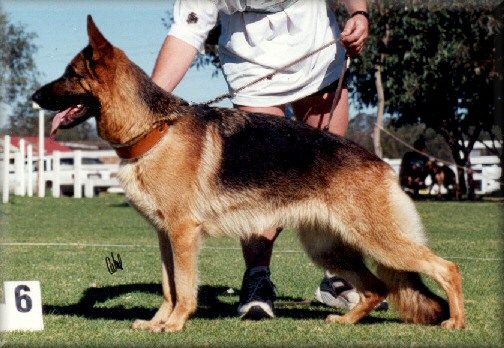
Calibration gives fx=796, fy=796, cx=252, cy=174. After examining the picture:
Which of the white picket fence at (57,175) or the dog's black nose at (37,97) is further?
the white picket fence at (57,175)

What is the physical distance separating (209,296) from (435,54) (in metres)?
21.7

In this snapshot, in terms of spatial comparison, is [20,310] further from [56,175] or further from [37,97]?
[56,175]

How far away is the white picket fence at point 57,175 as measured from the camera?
29500 mm

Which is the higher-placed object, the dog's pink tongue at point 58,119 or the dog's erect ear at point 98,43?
the dog's erect ear at point 98,43

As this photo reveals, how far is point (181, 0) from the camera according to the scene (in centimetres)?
562

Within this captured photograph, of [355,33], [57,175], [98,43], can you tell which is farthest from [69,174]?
[98,43]

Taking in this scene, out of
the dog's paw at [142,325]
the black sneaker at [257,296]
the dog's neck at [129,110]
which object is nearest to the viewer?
the dog's neck at [129,110]

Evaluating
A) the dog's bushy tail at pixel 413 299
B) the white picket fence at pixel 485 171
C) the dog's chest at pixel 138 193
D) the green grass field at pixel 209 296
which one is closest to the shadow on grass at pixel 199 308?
the green grass field at pixel 209 296

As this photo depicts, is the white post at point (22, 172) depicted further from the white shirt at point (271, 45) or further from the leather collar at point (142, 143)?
the leather collar at point (142, 143)

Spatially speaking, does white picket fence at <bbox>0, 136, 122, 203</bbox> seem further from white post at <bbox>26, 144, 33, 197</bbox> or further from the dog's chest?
the dog's chest

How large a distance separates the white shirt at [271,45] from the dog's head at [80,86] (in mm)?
1020

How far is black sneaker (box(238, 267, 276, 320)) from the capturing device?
544 centimetres

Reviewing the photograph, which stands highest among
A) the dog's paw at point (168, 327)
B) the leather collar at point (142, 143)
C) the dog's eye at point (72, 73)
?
the dog's eye at point (72, 73)

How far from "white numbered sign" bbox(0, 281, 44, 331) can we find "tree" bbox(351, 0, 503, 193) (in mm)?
20702
